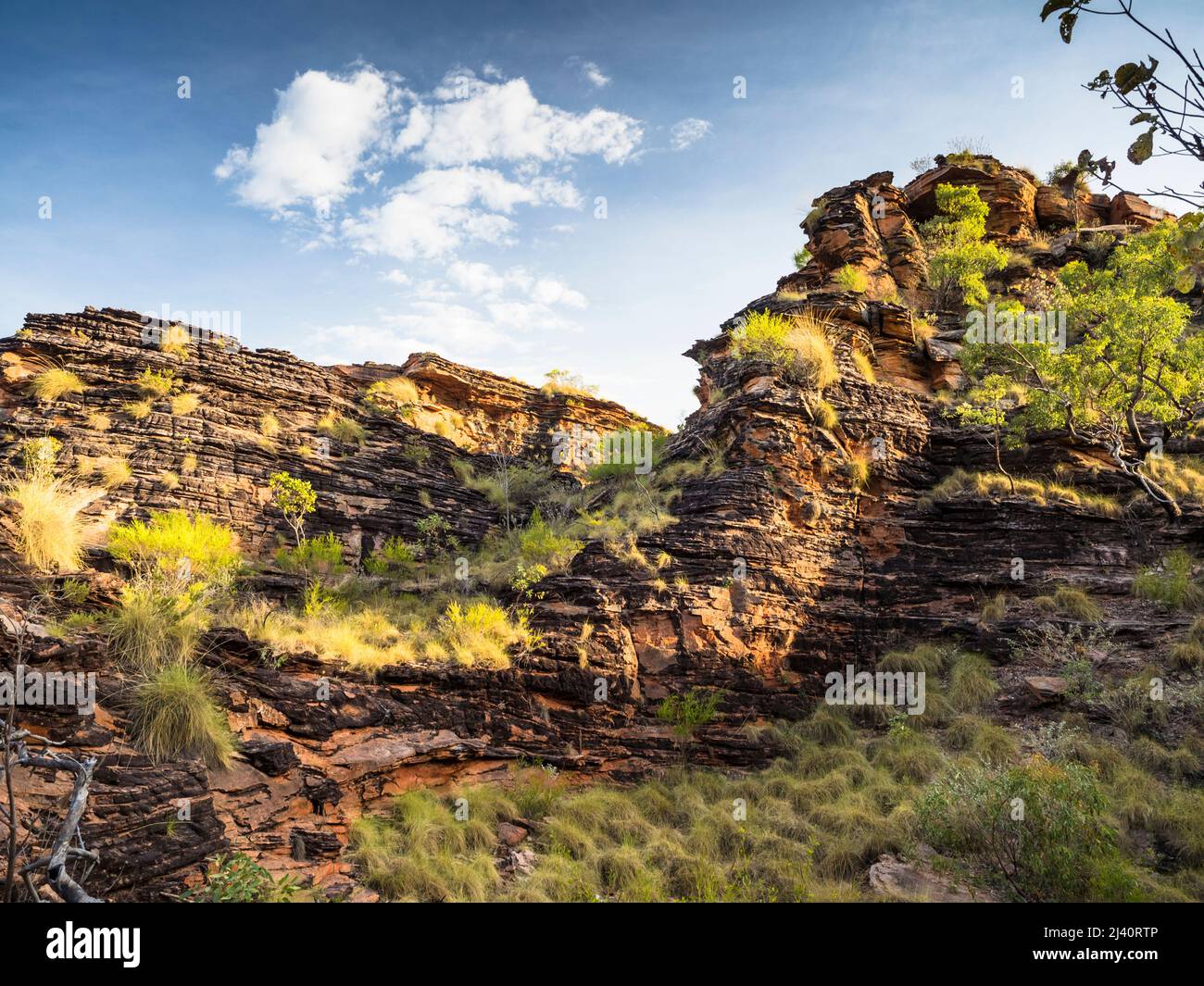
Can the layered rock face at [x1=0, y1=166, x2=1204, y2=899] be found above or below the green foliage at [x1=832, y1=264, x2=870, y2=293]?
below

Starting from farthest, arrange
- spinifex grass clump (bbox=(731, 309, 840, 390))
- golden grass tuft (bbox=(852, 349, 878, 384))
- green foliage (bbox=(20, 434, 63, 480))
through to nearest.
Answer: golden grass tuft (bbox=(852, 349, 878, 384)) → spinifex grass clump (bbox=(731, 309, 840, 390)) → green foliage (bbox=(20, 434, 63, 480))

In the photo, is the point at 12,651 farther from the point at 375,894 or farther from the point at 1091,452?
the point at 1091,452

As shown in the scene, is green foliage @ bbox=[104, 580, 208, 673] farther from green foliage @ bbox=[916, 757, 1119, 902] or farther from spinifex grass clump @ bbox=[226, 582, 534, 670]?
green foliage @ bbox=[916, 757, 1119, 902]

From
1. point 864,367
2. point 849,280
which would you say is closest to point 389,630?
point 864,367

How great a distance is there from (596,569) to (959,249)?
58.2ft

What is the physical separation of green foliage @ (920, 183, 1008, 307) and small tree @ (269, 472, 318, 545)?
62.9ft

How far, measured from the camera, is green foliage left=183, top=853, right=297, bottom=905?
6031 mm

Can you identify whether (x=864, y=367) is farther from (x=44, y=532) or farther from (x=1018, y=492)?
(x=44, y=532)

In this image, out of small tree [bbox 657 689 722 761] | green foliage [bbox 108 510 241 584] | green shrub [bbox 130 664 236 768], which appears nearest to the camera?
green shrub [bbox 130 664 236 768]

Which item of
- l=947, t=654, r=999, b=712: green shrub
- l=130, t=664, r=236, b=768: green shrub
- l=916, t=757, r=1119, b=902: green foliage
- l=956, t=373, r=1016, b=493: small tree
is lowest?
l=916, t=757, r=1119, b=902: green foliage

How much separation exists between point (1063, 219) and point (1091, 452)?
47.1 ft

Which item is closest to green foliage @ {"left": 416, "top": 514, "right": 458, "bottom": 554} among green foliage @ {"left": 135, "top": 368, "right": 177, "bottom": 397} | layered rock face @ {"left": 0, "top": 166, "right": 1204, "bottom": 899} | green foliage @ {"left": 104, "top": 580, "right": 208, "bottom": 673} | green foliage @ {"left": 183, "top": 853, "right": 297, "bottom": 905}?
layered rock face @ {"left": 0, "top": 166, "right": 1204, "bottom": 899}

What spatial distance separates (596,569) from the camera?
12.4m
